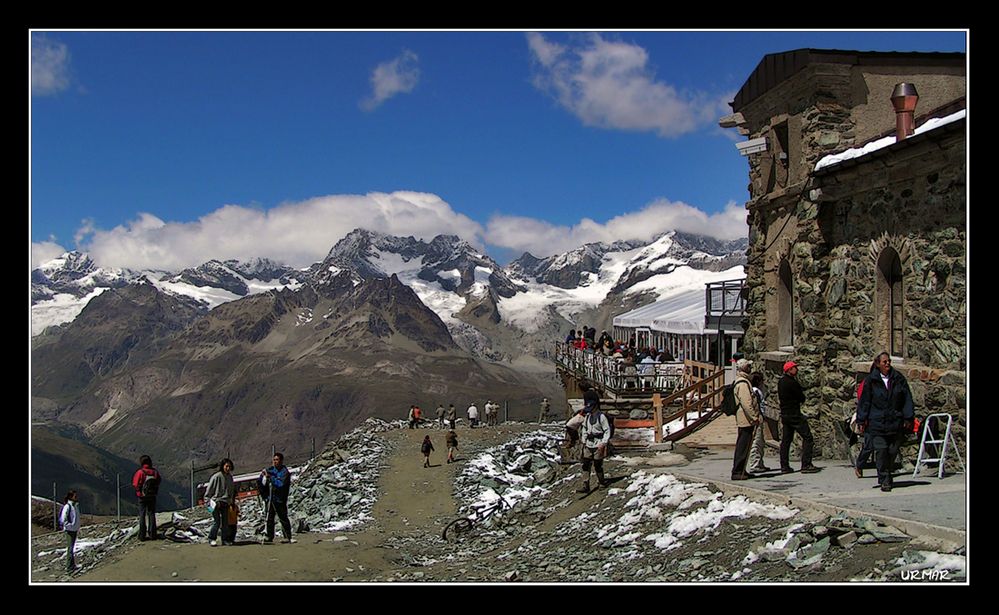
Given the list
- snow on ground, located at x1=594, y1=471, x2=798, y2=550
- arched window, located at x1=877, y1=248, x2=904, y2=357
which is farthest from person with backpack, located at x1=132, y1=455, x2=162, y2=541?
arched window, located at x1=877, y1=248, x2=904, y2=357

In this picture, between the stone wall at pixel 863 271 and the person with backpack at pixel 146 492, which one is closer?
the stone wall at pixel 863 271

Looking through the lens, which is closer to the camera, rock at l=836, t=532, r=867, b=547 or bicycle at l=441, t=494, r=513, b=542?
rock at l=836, t=532, r=867, b=547

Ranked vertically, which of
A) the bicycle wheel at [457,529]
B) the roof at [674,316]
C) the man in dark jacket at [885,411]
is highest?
the roof at [674,316]

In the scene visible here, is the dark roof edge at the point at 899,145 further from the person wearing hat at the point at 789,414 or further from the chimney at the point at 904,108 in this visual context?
the person wearing hat at the point at 789,414

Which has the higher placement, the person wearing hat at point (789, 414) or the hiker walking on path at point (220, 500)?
the person wearing hat at point (789, 414)

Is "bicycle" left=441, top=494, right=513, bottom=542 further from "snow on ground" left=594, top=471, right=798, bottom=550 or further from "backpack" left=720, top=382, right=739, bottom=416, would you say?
"backpack" left=720, top=382, right=739, bottom=416

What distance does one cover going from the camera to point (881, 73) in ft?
56.7

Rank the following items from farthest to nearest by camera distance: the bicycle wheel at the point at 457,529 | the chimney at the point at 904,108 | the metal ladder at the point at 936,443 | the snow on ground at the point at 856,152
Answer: the bicycle wheel at the point at 457,529
the snow on ground at the point at 856,152
the chimney at the point at 904,108
the metal ladder at the point at 936,443

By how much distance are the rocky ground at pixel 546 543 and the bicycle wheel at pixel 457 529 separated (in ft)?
0.40

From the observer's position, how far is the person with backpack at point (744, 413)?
13320 millimetres

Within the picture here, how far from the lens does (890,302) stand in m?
14.7

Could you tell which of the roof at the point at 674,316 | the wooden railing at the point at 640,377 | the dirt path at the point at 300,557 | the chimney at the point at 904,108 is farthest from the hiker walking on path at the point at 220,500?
the roof at the point at 674,316

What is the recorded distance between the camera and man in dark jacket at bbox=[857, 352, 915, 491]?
11406 millimetres

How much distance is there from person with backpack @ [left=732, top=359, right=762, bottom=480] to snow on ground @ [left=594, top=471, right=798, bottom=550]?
2.42ft
